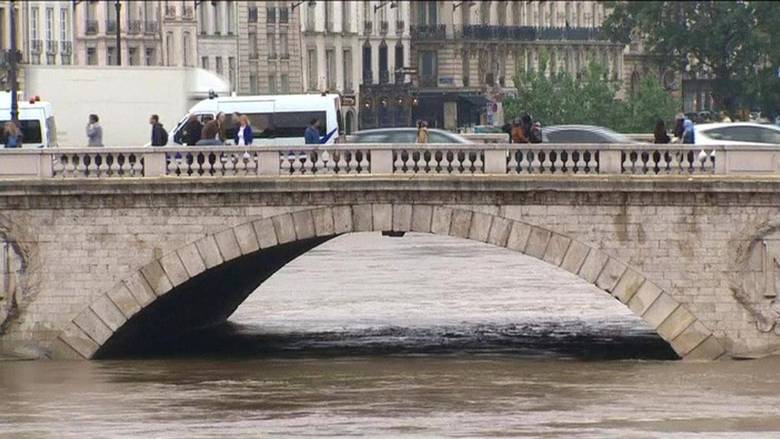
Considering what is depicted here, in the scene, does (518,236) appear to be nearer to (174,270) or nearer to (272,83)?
(174,270)

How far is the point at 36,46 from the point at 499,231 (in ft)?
201

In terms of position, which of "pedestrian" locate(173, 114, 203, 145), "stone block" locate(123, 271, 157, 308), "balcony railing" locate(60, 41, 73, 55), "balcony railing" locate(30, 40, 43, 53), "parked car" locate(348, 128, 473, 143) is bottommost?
"stone block" locate(123, 271, 157, 308)

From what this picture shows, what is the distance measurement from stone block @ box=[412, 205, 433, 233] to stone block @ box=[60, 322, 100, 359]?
586 centimetres

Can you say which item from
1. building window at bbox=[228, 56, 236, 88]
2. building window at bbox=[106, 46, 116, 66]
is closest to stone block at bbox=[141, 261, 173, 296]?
building window at bbox=[106, 46, 116, 66]

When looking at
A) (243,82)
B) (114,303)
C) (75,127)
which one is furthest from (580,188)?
(243,82)

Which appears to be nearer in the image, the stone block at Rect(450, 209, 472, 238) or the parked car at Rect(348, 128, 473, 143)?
the stone block at Rect(450, 209, 472, 238)

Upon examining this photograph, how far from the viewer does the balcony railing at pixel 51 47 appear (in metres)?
119

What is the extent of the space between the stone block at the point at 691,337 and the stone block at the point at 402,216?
16.1 feet

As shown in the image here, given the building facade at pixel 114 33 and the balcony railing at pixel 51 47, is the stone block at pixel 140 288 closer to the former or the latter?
the balcony railing at pixel 51 47

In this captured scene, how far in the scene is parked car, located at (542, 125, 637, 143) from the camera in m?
69.9

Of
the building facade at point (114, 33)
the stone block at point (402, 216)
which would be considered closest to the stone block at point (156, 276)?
the stone block at point (402, 216)

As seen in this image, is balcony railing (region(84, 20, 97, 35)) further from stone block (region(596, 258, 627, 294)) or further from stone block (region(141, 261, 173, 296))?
A: stone block (region(596, 258, 627, 294))

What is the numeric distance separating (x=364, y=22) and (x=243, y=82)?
1056cm

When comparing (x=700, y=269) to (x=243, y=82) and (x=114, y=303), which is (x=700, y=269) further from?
(x=243, y=82)
